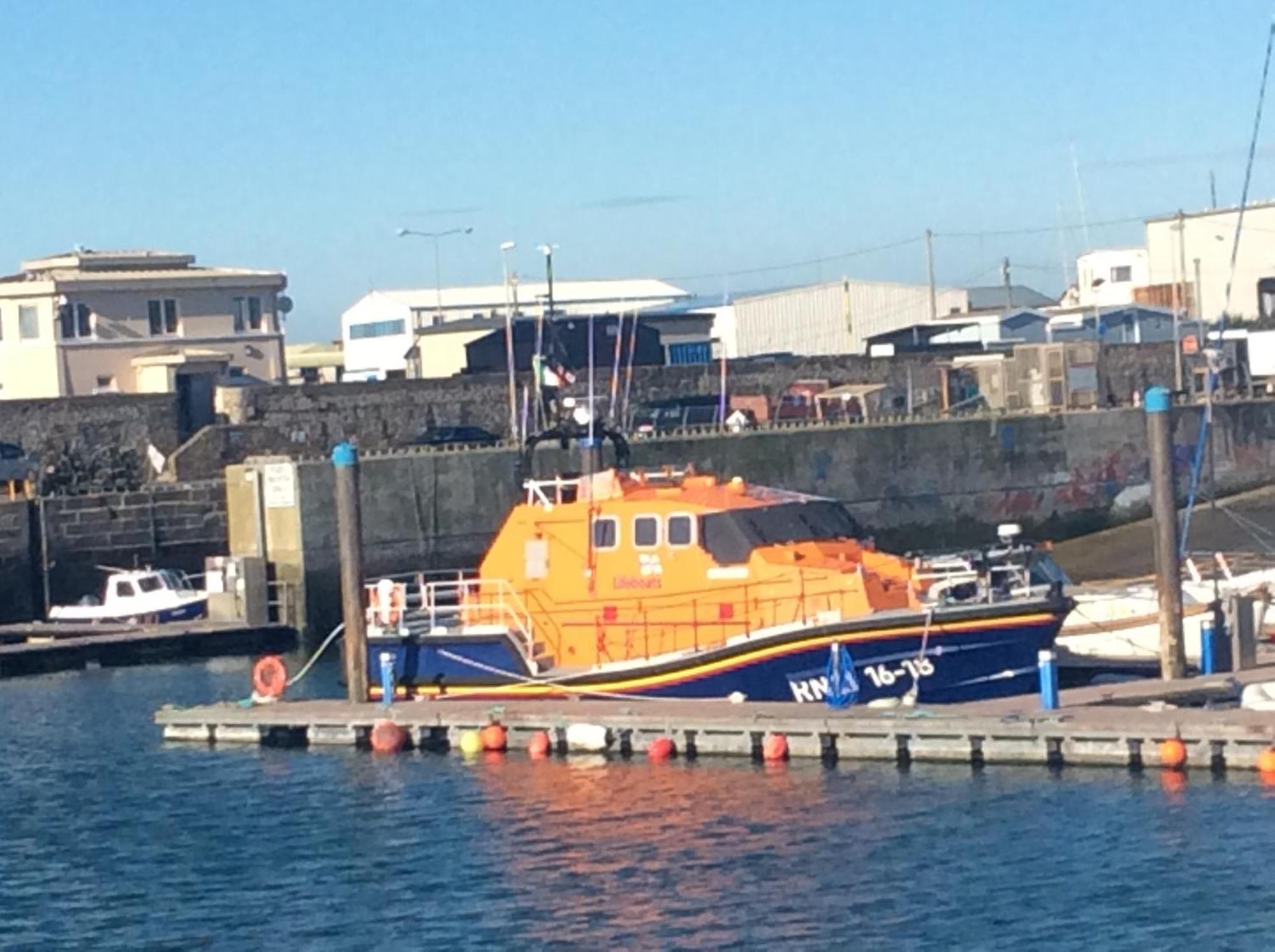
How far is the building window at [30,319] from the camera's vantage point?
2362 inches

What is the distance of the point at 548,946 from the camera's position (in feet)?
57.6

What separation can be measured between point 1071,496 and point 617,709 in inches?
951

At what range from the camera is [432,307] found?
81250 mm

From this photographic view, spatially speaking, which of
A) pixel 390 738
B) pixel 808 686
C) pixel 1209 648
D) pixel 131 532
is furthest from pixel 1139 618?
pixel 131 532

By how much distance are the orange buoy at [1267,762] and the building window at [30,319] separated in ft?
144

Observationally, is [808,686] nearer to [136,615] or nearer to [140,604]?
[136,615]

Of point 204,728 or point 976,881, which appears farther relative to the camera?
point 204,728

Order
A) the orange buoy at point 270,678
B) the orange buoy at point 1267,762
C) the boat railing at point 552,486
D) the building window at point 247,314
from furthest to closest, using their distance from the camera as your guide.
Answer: the building window at point 247,314 → the orange buoy at point 270,678 → the boat railing at point 552,486 → the orange buoy at point 1267,762

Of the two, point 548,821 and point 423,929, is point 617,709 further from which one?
point 423,929

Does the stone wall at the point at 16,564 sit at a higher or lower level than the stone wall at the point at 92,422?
lower

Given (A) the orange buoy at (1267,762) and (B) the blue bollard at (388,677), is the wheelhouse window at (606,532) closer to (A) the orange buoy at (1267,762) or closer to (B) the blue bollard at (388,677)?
(B) the blue bollard at (388,677)

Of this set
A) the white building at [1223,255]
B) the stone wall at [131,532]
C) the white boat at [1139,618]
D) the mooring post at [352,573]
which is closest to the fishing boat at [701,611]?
the mooring post at [352,573]

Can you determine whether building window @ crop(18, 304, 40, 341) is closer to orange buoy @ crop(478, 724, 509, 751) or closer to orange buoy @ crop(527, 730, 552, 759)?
orange buoy @ crop(478, 724, 509, 751)

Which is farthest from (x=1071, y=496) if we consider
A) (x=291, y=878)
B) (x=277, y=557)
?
(x=291, y=878)
